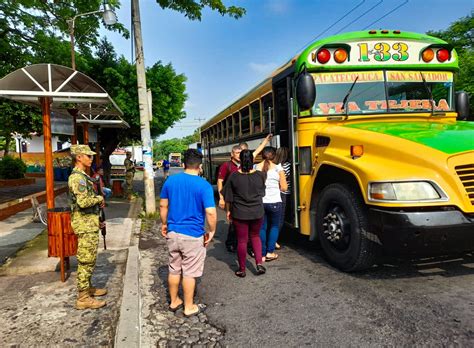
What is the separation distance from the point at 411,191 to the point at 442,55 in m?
2.71

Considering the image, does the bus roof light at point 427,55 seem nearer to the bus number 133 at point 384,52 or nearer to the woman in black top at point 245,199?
the bus number 133 at point 384,52

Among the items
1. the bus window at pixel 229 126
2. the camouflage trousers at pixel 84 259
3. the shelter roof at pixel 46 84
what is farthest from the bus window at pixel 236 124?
the camouflage trousers at pixel 84 259

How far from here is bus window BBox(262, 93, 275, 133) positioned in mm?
6207

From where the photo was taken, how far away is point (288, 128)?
5.57 meters

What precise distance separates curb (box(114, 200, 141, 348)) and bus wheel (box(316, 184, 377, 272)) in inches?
91.7

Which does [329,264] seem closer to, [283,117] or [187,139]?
[283,117]

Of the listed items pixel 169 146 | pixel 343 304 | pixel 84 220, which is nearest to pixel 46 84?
pixel 84 220

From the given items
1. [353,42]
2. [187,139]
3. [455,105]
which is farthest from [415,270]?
[187,139]

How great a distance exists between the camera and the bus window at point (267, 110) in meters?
6.21

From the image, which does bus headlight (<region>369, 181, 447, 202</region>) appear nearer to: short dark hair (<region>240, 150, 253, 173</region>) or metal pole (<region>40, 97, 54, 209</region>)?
short dark hair (<region>240, 150, 253, 173</region>)

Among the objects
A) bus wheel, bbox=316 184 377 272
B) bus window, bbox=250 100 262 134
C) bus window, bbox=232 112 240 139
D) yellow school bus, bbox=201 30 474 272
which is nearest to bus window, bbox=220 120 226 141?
bus window, bbox=232 112 240 139

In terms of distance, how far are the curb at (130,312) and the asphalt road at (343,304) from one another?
2.30ft

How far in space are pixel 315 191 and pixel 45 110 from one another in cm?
403

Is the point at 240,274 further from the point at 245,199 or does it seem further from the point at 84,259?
the point at 84,259
